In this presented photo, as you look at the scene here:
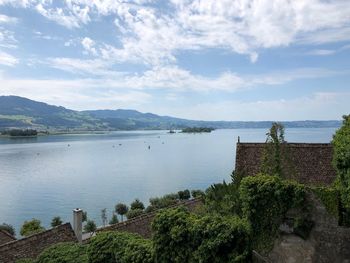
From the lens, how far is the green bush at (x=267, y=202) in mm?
16594

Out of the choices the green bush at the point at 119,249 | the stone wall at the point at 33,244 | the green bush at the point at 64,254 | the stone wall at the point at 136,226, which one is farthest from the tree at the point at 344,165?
the stone wall at the point at 33,244

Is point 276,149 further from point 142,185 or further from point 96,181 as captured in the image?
point 96,181

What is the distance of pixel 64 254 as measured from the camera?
23.5 metres

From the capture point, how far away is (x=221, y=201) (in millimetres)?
25172

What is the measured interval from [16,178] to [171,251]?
113 m

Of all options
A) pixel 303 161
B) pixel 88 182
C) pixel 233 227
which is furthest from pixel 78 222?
pixel 88 182

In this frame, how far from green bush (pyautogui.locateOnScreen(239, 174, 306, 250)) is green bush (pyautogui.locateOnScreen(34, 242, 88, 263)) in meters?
11.2

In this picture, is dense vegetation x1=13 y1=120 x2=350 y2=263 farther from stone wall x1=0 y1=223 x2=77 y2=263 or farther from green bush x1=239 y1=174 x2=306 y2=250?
stone wall x1=0 y1=223 x2=77 y2=263

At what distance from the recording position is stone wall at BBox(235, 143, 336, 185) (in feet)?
87.6

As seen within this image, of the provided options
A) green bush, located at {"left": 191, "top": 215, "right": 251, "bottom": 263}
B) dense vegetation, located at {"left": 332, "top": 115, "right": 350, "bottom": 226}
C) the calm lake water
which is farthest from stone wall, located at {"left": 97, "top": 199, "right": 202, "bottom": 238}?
the calm lake water

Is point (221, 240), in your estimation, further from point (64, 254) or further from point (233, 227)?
point (64, 254)

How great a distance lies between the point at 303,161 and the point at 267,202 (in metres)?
12.1

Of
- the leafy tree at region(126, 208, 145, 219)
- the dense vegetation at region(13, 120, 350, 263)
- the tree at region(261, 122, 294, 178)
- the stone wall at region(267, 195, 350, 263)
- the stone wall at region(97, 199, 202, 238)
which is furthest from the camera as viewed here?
the leafy tree at region(126, 208, 145, 219)

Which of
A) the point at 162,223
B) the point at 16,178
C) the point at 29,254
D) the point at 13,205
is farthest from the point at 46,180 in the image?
the point at 162,223
